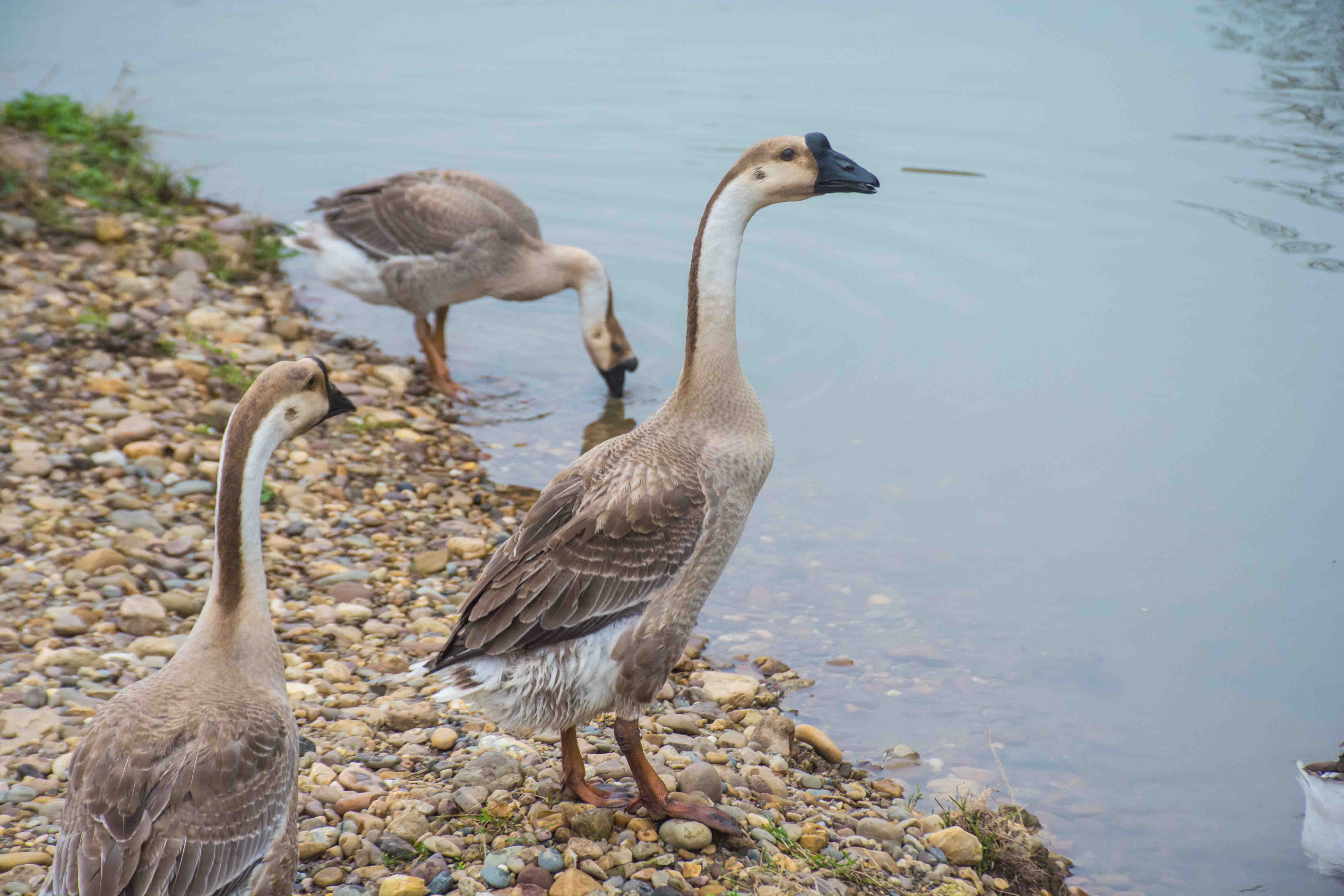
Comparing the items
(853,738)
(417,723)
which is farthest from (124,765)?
(853,738)

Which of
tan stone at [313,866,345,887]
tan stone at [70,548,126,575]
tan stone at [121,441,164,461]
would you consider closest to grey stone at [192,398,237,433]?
tan stone at [121,441,164,461]

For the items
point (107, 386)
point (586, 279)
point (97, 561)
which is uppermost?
point (586, 279)

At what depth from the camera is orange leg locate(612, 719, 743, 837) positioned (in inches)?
164

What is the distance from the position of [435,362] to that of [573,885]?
19.6 ft

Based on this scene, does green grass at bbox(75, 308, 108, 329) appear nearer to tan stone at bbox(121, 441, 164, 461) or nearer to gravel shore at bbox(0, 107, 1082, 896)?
gravel shore at bbox(0, 107, 1082, 896)

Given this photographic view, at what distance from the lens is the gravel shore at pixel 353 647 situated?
406 centimetres

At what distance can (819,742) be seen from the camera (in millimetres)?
5367

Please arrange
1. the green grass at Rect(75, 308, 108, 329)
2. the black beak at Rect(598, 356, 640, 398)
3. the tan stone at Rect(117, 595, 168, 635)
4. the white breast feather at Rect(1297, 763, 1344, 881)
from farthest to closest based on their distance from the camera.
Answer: the black beak at Rect(598, 356, 640, 398) → the green grass at Rect(75, 308, 108, 329) → the tan stone at Rect(117, 595, 168, 635) → the white breast feather at Rect(1297, 763, 1344, 881)

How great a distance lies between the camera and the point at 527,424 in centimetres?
895

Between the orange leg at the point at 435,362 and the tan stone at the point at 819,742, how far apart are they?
A: 4714mm

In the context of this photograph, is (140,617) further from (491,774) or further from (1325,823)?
(1325,823)

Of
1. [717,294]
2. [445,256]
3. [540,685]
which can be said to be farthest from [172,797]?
[445,256]

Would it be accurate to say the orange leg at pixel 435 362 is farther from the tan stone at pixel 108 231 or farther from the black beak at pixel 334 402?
the black beak at pixel 334 402

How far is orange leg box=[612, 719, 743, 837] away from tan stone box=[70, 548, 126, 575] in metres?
3.05
